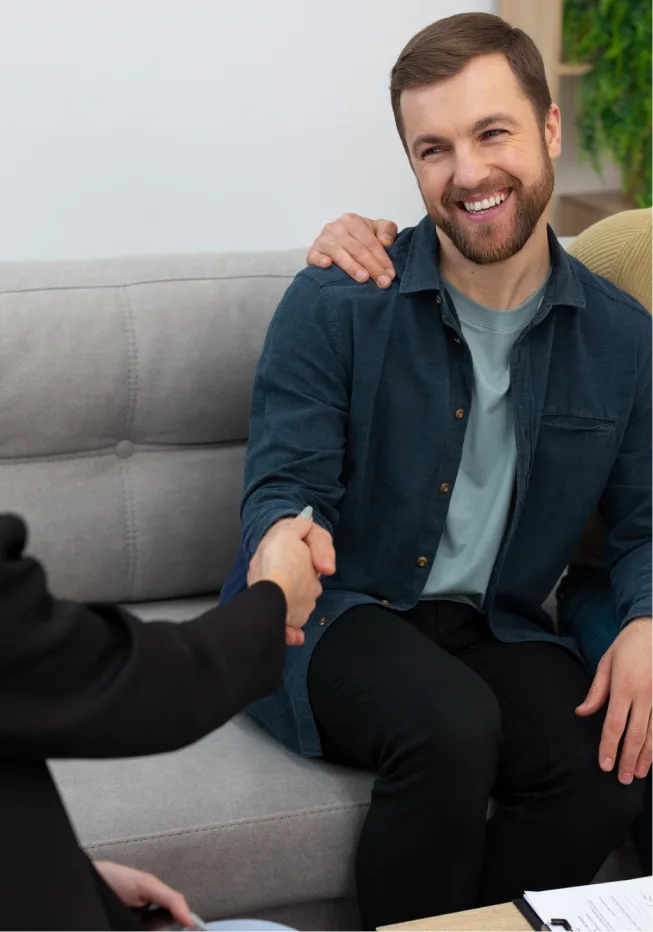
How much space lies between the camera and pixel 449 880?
1.46 metres

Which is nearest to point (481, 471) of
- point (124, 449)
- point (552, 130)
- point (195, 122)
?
point (552, 130)

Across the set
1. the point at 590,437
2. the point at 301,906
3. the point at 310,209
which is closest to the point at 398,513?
the point at 590,437

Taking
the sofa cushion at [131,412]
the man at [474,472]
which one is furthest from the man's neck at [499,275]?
the sofa cushion at [131,412]

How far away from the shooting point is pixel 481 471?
171cm

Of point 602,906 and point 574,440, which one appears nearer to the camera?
point 602,906

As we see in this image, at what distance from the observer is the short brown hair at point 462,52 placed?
5.32 feet

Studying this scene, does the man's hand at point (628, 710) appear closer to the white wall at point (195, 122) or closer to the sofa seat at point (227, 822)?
the sofa seat at point (227, 822)

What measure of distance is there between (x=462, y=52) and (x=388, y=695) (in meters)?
0.81

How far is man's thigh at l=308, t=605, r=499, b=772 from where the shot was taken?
1474mm

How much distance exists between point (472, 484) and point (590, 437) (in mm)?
172

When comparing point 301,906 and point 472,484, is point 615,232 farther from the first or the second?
point 301,906

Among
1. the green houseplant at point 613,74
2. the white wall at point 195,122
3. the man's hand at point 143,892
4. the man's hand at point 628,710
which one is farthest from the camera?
the green houseplant at point 613,74

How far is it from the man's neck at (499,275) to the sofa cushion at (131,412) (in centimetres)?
36

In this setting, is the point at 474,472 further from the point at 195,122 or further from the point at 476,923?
the point at 195,122
